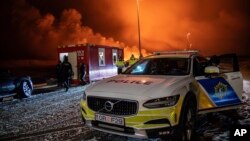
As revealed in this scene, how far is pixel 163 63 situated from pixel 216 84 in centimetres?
129

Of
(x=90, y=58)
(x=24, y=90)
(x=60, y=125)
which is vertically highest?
(x=90, y=58)

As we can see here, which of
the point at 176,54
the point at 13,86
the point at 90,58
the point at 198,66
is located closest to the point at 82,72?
the point at 90,58

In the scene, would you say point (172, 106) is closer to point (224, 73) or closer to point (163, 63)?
point (163, 63)

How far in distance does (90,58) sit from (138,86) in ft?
48.6

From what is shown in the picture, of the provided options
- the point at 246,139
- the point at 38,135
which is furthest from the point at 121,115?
the point at 38,135

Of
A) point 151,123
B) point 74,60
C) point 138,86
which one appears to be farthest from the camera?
point 74,60

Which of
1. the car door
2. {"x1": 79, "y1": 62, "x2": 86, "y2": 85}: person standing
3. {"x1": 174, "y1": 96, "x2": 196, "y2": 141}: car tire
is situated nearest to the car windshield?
the car door

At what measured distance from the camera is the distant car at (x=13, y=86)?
42.7ft

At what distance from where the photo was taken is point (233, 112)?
851cm

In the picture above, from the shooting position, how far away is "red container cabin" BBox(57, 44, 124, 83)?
20.0 metres

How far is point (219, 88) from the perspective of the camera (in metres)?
7.02

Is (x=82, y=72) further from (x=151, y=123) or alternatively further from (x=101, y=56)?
(x=151, y=123)

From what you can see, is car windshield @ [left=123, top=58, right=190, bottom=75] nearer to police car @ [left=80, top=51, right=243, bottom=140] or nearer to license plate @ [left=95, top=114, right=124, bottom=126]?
police car @ [left=80, top=51, right=243, bottom=140]

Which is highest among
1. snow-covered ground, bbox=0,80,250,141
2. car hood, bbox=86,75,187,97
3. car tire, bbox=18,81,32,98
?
car hood, bbox=86,75,187,97
